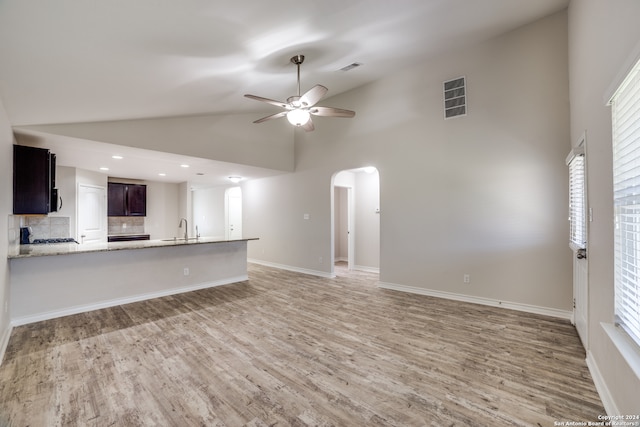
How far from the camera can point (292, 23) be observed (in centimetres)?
275

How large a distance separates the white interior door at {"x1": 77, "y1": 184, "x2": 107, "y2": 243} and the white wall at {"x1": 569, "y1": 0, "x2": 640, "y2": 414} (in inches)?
328

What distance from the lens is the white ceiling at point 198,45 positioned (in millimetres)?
1755

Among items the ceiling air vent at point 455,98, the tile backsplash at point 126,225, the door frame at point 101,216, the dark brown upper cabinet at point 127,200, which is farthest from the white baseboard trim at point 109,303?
the ceiling air vent at point 455,98

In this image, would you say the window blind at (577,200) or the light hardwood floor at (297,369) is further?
the window blind at (577,200)

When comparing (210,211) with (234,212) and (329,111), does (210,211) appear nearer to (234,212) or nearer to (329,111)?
(234,212)

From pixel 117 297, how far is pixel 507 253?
583cm

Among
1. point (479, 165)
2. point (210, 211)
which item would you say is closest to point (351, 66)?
point (479, 165)

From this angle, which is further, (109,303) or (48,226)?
(48,226)

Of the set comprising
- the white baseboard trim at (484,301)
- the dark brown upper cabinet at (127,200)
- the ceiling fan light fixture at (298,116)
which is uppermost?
the ceiling fan light fixture at (298,116)

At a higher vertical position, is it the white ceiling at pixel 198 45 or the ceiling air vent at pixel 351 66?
the ceiling air vent at pixel 351 66

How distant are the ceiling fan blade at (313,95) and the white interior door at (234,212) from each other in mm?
6187

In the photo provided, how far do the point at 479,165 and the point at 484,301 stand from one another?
6.70 ft

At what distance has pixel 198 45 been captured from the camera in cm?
247

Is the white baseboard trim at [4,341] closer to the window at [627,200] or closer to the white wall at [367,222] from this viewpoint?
the window at [627,200]
